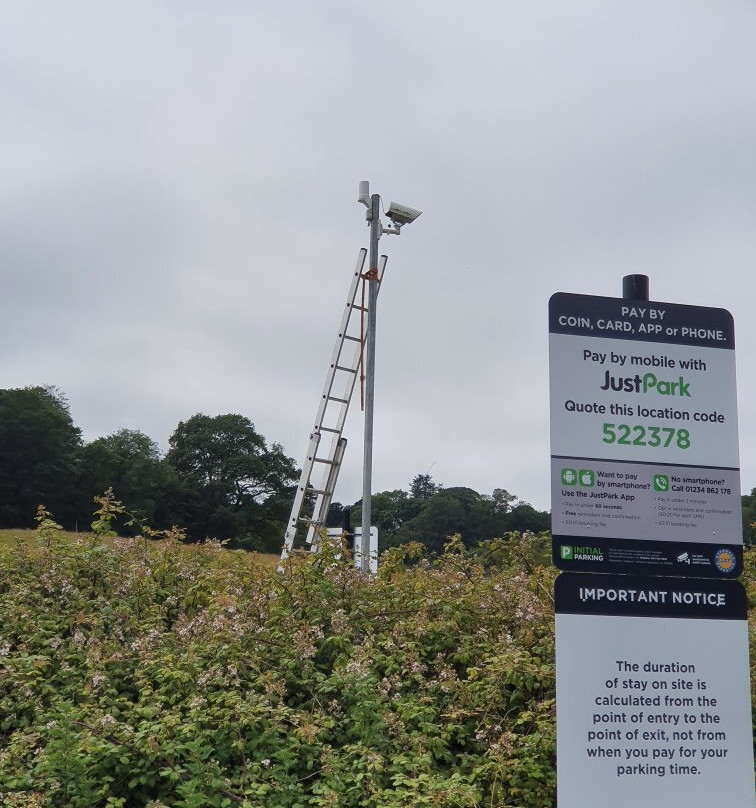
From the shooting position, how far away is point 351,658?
241 inches

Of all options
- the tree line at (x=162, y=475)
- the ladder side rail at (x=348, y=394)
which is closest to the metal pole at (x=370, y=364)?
the ladder side rail at (x=348, y=394)

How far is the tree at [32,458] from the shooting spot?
172 feet

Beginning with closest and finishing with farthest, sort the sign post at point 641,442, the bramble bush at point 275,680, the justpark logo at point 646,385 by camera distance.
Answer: the sign post at point 641,442 → the justpark logo at point 646,385 → the bramble bush at point 275,680

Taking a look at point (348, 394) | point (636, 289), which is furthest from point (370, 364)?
point (636, 289)

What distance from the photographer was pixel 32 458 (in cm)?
5525

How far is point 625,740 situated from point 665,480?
105 cm

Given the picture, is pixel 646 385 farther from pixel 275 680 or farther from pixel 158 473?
pixel 158 473

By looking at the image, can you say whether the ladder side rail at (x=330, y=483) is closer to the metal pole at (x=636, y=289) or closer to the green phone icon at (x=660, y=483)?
the metal pole at (x=636, y=289)

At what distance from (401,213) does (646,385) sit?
8572 mm

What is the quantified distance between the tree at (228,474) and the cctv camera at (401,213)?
3823 centimetres

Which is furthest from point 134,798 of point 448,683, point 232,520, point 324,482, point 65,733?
point 232,520

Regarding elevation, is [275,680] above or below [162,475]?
below

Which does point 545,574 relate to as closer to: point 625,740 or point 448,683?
point 448,683

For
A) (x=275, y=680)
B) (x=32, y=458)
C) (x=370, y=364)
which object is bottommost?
(x=275, y=680)
